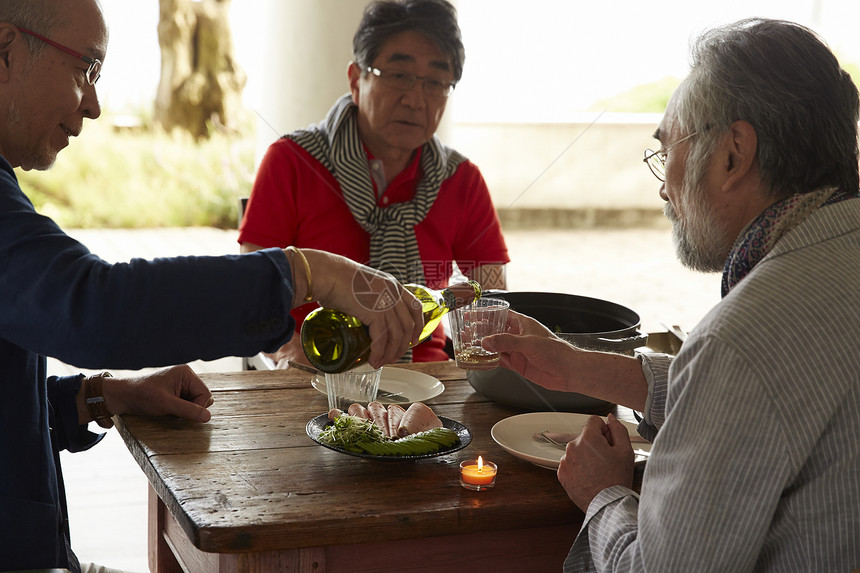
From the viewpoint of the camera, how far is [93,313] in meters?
1.07

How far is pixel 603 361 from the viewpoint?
165cm

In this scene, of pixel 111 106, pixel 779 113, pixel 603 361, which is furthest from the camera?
pixel 111 106

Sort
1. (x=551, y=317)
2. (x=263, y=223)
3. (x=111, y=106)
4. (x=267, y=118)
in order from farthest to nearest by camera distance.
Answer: (x=111, y=106) < (x=267, y=118) < (x=263, y=223) < (x=551, y=317)

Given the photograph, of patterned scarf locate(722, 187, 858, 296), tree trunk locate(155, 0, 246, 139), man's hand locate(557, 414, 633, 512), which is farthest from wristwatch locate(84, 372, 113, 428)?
tree trunk locate(155, 0, 246, 139)

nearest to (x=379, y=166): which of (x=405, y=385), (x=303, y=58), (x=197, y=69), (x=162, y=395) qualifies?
(x=405, y=385)

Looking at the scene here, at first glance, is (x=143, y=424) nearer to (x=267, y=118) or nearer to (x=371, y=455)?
(x=371, y=455)

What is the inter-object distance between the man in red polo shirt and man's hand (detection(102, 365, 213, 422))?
2.77 feet

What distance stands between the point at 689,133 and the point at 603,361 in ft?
1.58

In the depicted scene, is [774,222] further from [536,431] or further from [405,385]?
[405,385]

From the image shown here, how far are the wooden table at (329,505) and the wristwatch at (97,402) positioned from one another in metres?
0.06

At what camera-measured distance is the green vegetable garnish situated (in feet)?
4.64

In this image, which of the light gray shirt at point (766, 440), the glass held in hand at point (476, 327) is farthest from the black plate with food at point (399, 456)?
the light gray shirt at point (766, 440)

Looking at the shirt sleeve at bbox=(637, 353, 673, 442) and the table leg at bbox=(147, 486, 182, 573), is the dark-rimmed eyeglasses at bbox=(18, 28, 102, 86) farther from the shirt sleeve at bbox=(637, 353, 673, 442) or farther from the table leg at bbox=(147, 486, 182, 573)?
the shirt sleeve at bbox=(637, 353, 673, 442)

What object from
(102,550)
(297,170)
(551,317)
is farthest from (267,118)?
(551,317)
